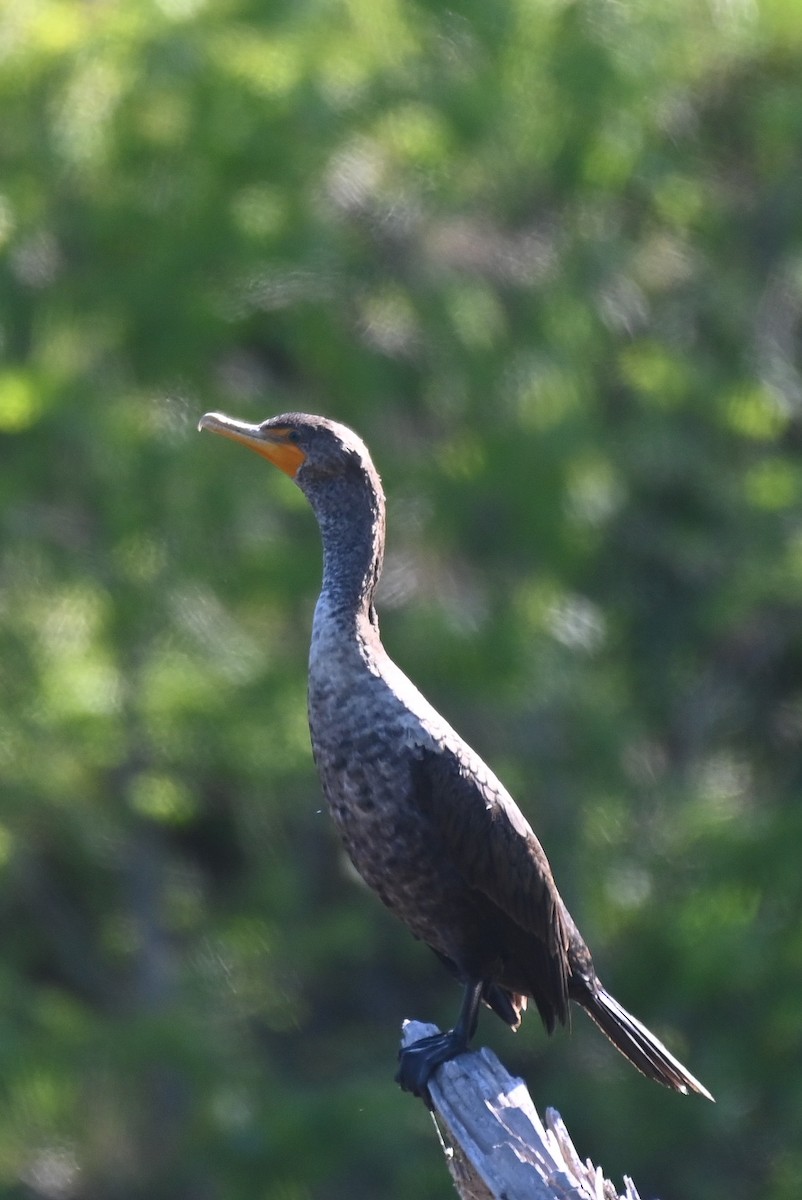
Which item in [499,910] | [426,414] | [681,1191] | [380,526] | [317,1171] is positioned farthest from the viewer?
[426,414]

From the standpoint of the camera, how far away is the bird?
427cm

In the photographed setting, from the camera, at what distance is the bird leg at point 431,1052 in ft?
13.7

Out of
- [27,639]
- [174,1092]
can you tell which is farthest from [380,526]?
[174,1092]

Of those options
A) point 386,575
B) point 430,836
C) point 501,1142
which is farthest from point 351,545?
point 386,575

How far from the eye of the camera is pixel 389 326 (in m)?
12.1

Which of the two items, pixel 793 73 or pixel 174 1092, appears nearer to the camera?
A: pixel 174 1092

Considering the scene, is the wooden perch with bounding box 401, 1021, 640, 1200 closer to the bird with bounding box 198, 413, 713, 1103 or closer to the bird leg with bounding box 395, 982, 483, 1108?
the bird leg with bounding box 395, 982, 483, 1108

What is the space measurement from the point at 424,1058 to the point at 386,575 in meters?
6.72

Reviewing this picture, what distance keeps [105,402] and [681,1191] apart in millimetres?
5421

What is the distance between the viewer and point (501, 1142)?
3754mm

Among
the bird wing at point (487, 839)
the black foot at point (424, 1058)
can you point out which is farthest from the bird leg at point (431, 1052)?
the bird wing at point (487, 839)

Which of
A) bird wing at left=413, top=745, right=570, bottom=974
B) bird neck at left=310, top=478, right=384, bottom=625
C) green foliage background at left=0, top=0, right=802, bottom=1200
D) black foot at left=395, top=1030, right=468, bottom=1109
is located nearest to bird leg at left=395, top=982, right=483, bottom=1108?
black foot at left=395, top=1030, right=468, bottom=1109

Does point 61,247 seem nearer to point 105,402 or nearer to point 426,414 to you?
point 105,402

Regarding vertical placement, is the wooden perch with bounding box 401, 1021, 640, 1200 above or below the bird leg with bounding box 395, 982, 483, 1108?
above
